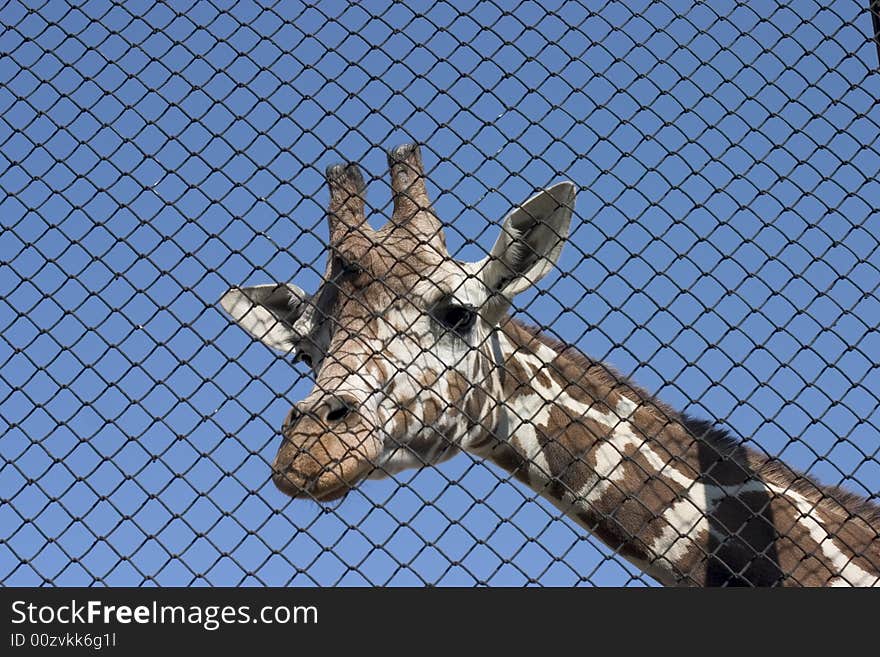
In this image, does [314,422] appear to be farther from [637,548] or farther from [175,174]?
[637,548]

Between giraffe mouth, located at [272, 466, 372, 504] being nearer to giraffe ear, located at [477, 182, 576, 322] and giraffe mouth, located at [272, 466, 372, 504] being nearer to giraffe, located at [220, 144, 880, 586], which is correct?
giraffe, located at [220, 144, 880, 586]

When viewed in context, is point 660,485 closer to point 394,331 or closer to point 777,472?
point 777,472

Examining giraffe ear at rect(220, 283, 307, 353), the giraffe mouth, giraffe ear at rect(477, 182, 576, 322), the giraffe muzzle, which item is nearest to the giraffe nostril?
the giraffe muzzle

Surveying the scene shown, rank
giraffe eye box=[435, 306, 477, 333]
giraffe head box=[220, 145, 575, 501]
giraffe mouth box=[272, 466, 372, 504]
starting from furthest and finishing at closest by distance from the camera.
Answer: giraffe eye box=[435, 306, 477, 333]
giraffe head box=[220, 145, 575, 501]
giraffe mouth box=[272, 466, 372, 504]

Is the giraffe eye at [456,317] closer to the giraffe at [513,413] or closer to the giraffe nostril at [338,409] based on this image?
the giraffe at [513,413]

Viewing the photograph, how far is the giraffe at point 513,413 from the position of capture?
4.89 meters

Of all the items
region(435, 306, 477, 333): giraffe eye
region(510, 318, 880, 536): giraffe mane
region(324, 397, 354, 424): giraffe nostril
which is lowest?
region(510, 318, 880, 536): giraffe mane

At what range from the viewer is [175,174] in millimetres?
4316

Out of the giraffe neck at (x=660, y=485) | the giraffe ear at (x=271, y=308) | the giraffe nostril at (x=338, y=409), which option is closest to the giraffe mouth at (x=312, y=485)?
the giraffe nostril at (x=338, y=409)

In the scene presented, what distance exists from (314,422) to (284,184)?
2.83ft

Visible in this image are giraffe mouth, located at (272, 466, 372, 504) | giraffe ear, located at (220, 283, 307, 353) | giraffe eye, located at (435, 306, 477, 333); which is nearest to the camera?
giraffe mouth, located at (272, 466, 372, 504)

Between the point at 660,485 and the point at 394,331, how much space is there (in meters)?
1.28

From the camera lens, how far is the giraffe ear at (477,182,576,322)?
4805mm

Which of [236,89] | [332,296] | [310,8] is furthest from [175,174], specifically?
[332,296]
